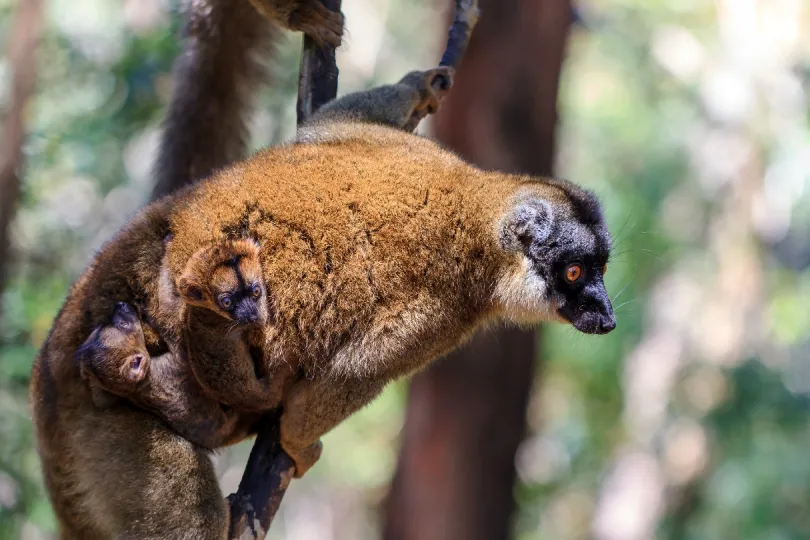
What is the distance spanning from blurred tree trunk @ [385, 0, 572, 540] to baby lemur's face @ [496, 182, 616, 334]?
581cm

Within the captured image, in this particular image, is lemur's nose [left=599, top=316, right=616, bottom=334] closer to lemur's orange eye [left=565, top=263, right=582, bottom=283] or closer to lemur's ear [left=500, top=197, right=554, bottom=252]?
lemur's orange eye [left=565, top=263, right=582, bottom=283]

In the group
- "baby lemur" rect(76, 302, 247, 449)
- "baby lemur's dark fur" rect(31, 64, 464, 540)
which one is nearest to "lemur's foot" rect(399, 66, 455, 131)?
"baby lemur's dark fur" rect(31, 64, 464, 540)

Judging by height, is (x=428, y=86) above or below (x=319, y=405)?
above

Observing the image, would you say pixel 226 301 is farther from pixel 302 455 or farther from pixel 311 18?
pixel 311 18

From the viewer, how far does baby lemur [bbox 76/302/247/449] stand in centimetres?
382

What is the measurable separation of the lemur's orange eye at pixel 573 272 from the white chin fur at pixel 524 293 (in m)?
0.12

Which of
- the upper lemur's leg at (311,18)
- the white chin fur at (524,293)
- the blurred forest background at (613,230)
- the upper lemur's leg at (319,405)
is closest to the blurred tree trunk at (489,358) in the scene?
the blurred forest background at (613,230)

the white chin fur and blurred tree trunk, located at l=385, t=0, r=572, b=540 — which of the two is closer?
the white chin fur

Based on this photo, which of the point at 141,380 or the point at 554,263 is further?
the point at 554,263

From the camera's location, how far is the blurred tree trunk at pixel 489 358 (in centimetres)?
1047

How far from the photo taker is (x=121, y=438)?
3863mm

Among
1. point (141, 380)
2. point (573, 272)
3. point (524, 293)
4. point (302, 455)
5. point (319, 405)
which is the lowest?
point (302, 455)

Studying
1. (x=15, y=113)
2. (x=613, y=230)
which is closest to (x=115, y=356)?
(x=15, y=113)

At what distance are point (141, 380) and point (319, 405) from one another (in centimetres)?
84
